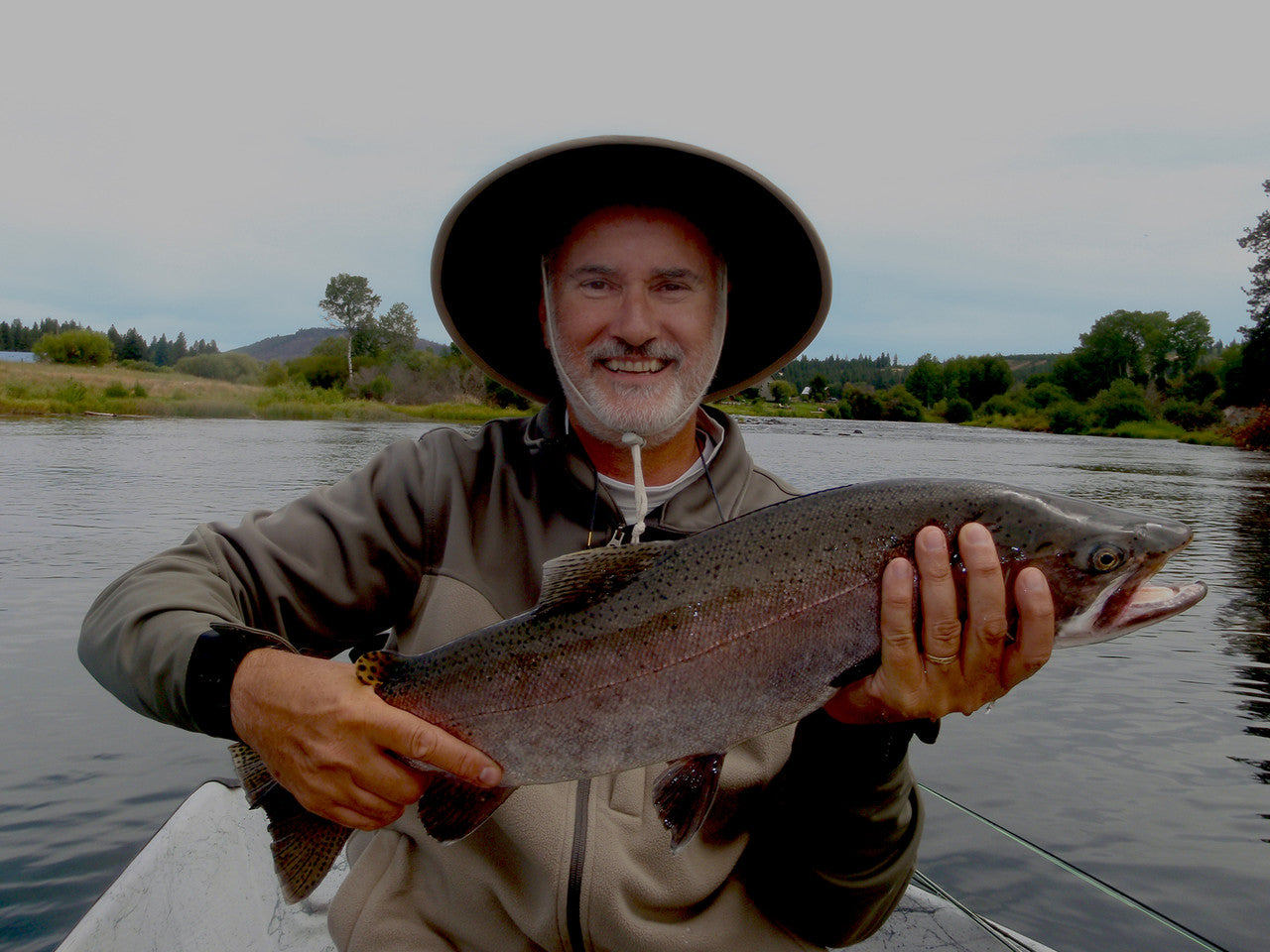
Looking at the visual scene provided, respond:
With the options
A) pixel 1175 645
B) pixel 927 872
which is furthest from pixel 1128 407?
pixel 927 872

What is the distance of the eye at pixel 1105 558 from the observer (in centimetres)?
217

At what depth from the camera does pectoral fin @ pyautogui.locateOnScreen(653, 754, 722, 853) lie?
7.15ft

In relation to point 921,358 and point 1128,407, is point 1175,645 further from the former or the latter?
point 921,358

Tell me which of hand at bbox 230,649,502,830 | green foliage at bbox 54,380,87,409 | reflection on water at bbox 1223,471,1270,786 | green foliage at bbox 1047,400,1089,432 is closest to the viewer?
hand at bbox 230,649,502,830

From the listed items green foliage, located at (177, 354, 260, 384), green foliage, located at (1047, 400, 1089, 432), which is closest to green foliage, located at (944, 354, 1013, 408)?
green foliage, located at (1047, 400, 1089, 432)

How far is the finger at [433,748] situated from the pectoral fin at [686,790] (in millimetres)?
415

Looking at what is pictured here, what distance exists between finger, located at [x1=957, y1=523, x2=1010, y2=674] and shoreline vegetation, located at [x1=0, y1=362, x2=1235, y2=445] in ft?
160

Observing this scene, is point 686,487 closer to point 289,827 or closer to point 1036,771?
point 289,827

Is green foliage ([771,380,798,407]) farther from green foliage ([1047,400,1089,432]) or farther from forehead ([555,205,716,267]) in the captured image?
forehead ([555,205,716,267])

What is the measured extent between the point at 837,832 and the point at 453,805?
109 cm

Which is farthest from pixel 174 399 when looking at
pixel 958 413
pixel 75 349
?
pixel 958 413

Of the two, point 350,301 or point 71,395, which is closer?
point 71,395

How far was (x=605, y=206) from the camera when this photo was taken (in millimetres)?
3221

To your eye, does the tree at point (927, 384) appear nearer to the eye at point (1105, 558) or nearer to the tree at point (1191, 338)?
the tree at point (1191, 338)
